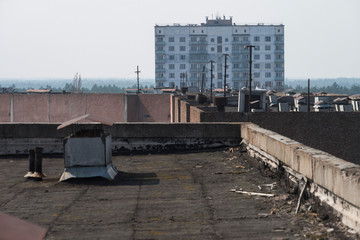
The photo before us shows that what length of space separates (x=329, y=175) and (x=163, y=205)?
8.51 ft

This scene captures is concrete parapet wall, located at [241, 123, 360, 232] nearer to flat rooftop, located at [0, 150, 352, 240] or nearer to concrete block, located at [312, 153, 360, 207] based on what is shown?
concrete block, located at [312, 153, 360, 207]

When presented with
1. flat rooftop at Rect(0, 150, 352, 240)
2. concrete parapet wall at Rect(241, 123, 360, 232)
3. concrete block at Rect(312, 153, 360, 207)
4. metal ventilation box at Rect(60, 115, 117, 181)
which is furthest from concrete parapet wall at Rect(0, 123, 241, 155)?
concrete block at Rect(312, 153, 360, 207)

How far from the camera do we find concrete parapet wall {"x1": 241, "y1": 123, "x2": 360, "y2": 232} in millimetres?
6050

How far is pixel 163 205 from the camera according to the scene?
827 cm

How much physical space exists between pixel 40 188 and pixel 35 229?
783cm

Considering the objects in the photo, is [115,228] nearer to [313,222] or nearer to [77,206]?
[77,206]

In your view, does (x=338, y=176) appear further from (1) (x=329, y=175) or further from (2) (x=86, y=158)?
(2) (x=86, y=158)

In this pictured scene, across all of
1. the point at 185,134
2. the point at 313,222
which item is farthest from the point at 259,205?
the point at 185,134

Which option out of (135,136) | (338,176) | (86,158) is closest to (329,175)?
(338,176)

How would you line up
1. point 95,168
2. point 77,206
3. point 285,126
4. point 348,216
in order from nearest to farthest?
point 348,216 < point 77,206 < point 95,168 < point 285,126

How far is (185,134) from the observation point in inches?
582

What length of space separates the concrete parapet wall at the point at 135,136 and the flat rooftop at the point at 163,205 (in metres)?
2.23

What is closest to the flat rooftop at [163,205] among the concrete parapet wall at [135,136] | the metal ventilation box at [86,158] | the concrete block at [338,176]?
the metal ventilation box at [86,158]

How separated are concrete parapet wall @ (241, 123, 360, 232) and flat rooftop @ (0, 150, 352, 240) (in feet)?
0.86
